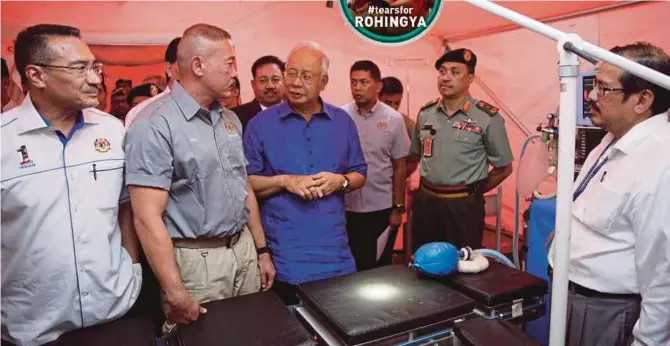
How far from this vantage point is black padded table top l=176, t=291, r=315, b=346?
121 cm

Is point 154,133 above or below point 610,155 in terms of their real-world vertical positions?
above

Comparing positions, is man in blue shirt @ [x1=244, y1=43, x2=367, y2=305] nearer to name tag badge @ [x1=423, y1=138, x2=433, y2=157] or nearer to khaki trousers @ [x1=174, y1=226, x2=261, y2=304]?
khaki trousers @ [x1=174, y1=226, x2=261, y2=304]

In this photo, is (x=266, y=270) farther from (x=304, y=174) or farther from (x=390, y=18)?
(x=390, y=18)

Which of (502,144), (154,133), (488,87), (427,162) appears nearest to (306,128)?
(154,133)

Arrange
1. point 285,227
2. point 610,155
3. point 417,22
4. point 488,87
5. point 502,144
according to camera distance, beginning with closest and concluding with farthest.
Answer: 1. point 417,22
2. point 610,155
3. point 285,227
4. point 502,144
5. point 488,87

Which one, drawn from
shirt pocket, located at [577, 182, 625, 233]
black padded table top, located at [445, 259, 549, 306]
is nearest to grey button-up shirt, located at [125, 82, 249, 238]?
black padded table top, located at [445, 259, 549, 306]

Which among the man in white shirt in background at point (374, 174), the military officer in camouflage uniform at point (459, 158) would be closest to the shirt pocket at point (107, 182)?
the man in white shirt in background at point (374, 174)

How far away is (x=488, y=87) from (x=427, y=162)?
2.38 meters

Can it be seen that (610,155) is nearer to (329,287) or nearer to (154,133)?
(329,287)

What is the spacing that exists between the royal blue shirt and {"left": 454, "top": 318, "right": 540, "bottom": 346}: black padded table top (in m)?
0.83

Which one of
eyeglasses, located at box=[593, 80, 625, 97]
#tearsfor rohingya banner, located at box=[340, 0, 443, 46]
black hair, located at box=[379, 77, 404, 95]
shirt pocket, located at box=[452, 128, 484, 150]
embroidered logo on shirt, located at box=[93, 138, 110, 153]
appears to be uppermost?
#tearsfor rohingya banner, located at box=[340, 0, 443, 46]

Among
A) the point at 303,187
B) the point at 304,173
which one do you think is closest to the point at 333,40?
the point at 304,173

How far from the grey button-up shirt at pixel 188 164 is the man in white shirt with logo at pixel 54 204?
0.14 metres

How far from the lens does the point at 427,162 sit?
3.27 metres
